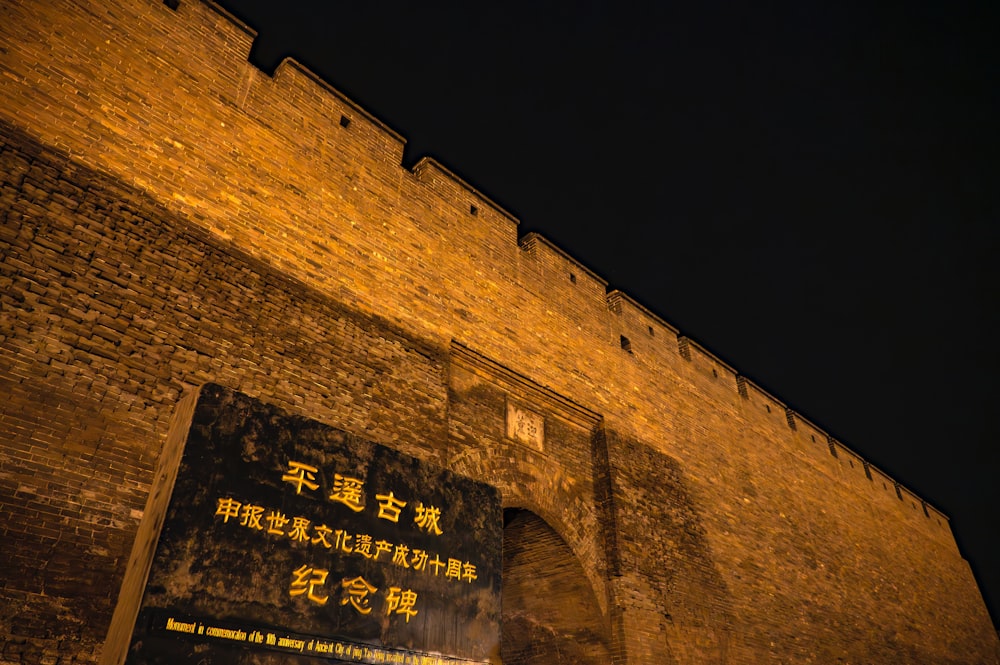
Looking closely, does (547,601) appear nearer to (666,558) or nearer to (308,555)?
(666,558)

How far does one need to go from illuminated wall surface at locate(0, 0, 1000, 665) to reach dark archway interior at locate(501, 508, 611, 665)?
3 cm

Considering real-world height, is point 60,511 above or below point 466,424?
below

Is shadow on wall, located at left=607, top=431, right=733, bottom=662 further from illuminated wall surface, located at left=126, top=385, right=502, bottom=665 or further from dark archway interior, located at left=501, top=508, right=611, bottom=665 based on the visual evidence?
illuminated wall surface, located at left=126, top=385, right=502, bottom=665

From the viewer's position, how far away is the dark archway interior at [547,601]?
661cm

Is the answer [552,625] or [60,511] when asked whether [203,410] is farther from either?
[552,625]

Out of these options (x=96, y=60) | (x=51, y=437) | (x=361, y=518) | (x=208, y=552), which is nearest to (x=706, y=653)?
(x=361, y=518)

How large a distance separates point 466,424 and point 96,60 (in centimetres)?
436

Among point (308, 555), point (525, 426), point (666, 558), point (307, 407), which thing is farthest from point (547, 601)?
point (308, 555)

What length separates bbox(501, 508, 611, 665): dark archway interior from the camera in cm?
661

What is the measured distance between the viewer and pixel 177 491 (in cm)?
299

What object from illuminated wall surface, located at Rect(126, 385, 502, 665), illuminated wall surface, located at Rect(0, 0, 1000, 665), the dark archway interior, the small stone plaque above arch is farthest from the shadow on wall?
illuminated wall surface, located at Rect(126, 385, 502, 665)

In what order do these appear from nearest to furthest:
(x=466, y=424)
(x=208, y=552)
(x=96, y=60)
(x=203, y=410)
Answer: (x=208, y=552) < (x=203, y=410) < (x=96, y=60) < (x=466, y=424)

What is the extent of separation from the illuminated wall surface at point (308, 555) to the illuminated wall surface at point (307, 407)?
15 millimetres

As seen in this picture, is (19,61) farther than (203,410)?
Yes
